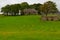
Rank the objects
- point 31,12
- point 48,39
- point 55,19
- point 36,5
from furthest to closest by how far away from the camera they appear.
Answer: point 36,5
point 31,12
point 55,19
point 48,39

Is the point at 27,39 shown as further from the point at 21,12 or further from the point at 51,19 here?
the point at 21,12

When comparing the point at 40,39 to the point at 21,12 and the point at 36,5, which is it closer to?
the point at 21,12

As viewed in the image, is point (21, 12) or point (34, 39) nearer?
point (34, 39)

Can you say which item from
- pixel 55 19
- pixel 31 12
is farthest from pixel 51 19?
pixel 31 12

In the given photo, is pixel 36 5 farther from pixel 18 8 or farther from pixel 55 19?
pixel 55 19

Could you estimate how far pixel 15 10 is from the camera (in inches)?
4117

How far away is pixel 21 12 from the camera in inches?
4067

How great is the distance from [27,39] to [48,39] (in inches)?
87.2

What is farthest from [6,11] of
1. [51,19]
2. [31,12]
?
[51,19]

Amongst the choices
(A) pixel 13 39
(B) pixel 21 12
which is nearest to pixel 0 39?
(A) pixel 13 39

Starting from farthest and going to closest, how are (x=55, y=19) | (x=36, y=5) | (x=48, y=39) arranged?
1. (x=36, y=5)
2. (x=55, y=19)
3. (x=48, y=39)

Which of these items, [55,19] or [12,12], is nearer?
[55,19]

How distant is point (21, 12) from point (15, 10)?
3.65 meters

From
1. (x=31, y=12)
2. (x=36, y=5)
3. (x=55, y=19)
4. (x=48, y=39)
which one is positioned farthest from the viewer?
(x=36, y=5)
